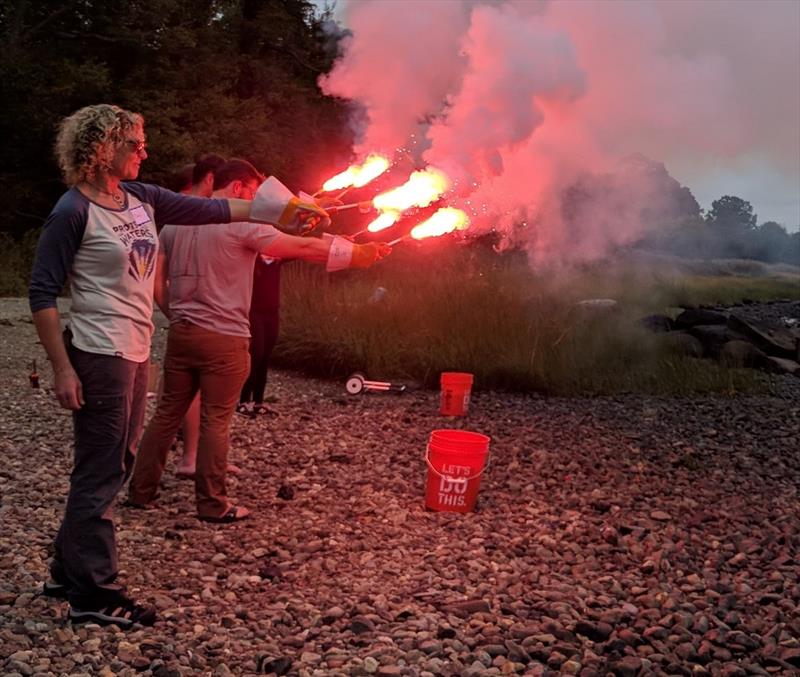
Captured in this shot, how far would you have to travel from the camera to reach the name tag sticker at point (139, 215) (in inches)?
147

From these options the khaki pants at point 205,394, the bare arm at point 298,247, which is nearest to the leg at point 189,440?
the khaki pants at point 205,394

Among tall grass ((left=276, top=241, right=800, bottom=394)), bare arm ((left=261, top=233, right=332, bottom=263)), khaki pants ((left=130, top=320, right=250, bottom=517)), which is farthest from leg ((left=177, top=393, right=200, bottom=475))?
tall grass ((left=276, top=241, right=800, bottom=394))

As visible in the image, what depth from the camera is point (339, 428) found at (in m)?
8.00

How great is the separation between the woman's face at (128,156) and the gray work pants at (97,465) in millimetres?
714

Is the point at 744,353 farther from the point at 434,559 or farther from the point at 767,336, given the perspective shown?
the point at 434,559

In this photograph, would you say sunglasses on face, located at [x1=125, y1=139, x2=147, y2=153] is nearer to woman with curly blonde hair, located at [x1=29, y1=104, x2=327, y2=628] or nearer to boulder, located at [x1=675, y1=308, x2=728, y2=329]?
woman with curly blonde hair, located at [x1=29, y1=104, x2=327, y2=628]

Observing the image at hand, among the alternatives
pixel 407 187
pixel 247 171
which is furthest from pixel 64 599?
pixel 407 187

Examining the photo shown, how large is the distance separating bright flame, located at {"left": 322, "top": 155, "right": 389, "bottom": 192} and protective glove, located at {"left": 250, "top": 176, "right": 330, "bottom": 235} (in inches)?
103

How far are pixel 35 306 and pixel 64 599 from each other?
4.52ft

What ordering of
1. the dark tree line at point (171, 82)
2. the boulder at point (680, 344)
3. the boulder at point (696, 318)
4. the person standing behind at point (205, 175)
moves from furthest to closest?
1. the dark tree line at point (171, 82)
2. the boulder at point (696, 318)
3. the boulder at point (680, 344)
4. the person standing behind at point (205, 175)

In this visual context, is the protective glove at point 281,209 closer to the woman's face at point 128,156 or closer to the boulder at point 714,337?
the woman's face at point 128,156

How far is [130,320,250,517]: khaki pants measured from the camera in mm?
5129

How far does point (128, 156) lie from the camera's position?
3684mm

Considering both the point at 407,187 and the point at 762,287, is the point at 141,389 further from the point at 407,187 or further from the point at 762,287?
the point at 762,287
